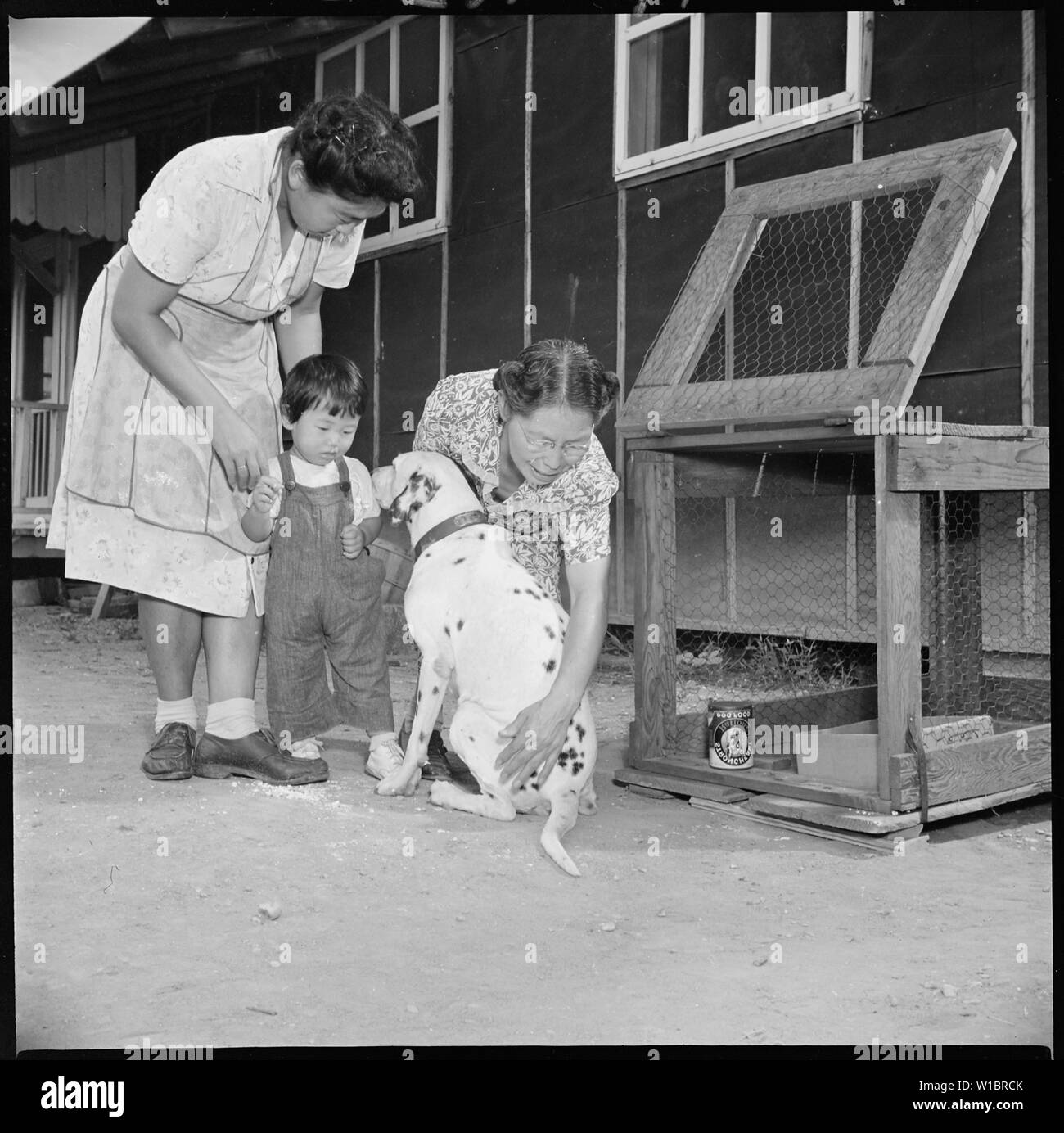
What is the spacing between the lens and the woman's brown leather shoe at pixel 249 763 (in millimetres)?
2965

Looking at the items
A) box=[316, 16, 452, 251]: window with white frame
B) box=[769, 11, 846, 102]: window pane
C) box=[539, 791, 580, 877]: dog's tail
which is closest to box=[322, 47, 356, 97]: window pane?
box=[316, 16, 452, 251]: window with white frame

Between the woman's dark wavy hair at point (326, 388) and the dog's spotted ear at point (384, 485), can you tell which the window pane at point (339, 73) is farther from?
the dog's spotted ear at point (384, 485)

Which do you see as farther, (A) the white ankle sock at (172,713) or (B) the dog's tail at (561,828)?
(A) the white ankle sock at (172,713)

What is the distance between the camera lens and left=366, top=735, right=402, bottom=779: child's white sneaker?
3.08 metres

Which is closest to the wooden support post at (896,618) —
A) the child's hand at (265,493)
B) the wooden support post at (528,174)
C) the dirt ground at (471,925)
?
the dirt ground at (471,925)

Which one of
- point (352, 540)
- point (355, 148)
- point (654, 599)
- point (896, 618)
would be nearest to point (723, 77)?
point (355, 148)

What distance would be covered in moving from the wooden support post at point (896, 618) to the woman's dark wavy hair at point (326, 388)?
4.70 ft

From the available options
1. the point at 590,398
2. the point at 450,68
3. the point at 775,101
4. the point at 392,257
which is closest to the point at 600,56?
the point at 450,68

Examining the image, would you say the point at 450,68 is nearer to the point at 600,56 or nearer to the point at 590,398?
the point at 600,56

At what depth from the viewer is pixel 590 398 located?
276 cm

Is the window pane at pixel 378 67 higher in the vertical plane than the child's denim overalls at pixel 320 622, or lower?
higher

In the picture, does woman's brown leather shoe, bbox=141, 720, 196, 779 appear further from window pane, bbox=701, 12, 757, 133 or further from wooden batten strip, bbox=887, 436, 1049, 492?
window pane, bbox=701, 12, 757, 133

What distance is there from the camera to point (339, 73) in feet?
9.02

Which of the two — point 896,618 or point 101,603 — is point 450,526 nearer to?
point 896,618
